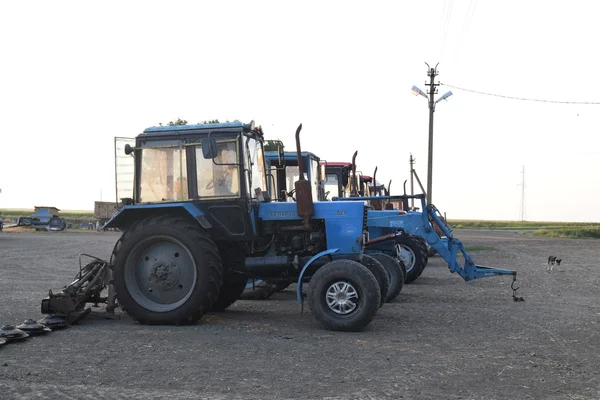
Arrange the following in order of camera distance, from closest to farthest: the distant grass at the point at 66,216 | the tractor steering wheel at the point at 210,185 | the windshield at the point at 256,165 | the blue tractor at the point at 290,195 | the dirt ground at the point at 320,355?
the dirt ground at the point at 320,355, the tractor steering wheel at the point at 210,185, the windshield at the point at 256,165, the blue tractor at the point at 290,195, the distant grass at the point at 66,216

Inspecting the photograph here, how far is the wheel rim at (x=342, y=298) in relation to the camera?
9.40m

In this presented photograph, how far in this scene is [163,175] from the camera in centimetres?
1038

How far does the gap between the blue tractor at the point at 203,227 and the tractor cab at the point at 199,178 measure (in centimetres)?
1

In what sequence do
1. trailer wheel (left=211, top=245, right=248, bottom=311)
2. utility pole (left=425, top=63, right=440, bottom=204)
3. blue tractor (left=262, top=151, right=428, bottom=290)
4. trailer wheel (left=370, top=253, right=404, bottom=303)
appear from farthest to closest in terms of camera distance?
utility pole (left=425, top=63, right=440, bottom=204), trailer wheel (left=370, top=253, right=404, bottom=303), blue tractor (left=262, top=151, right=428, bottom=290), trailer wheel (left=211, top=245, right=248, bottom=311)

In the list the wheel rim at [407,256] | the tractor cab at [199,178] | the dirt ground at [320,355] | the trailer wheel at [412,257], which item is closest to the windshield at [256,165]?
the tractor cab at [199,178]

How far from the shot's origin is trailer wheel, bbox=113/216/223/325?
32.4 ft

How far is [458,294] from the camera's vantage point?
46.6 ft

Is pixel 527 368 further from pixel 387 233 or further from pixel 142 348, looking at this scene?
pixel 387 233

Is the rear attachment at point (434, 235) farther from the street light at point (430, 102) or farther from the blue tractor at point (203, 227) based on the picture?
the street light at point (430, 102)

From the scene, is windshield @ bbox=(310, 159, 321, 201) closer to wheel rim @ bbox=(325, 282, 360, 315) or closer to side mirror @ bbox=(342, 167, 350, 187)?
side mirror @ bbox=(342, 167, 350, 187)

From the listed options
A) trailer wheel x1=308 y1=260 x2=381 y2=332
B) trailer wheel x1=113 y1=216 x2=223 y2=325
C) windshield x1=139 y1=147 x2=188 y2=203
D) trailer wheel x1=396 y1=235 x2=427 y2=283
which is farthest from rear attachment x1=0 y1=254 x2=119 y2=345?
trailer wheel x1=396 y1=235 x2=427 y2=283

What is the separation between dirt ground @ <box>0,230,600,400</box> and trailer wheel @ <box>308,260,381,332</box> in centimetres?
21

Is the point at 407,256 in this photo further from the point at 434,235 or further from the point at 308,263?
the point at 308,263

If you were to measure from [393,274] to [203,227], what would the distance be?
404 centimetres
